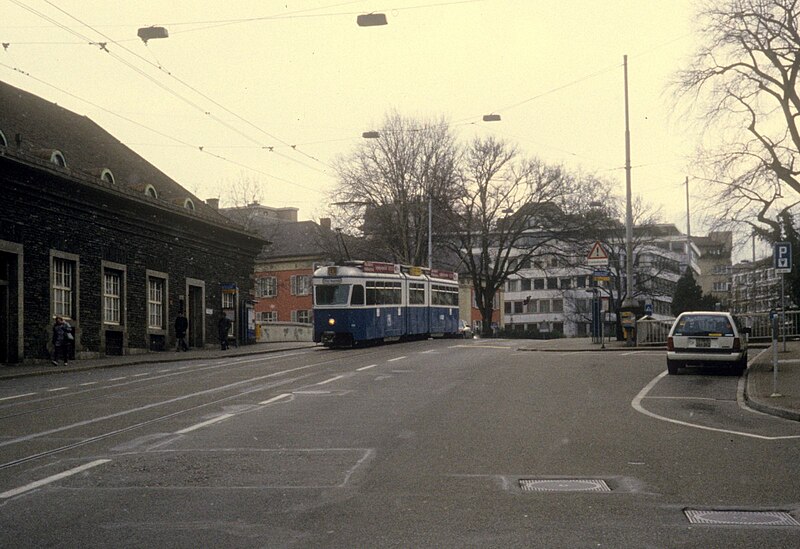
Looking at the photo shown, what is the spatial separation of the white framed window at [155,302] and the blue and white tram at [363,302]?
677 cm

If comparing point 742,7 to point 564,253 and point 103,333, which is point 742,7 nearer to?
point 103,333

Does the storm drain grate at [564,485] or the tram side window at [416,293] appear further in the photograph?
the tram side window at [416,293]

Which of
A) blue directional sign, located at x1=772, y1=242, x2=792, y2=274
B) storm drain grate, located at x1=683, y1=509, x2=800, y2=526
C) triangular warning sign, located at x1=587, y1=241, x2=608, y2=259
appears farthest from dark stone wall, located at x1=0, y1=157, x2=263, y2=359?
storm drain grate, located at x1=683, y1=509, x2=800, y2=526

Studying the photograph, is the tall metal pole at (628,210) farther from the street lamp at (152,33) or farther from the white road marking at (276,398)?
the white road marking at (276,398)

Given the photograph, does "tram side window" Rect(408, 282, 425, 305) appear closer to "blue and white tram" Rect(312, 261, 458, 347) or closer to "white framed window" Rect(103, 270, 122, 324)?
"blue and white tram" Rect(312, 261, 458, 347)

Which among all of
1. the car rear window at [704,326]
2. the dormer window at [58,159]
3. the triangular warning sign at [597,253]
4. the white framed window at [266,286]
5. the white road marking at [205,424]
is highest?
the dormer window at [58,159]

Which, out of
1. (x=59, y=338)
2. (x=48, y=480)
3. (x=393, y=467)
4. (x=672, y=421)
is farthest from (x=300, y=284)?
(x=48, y=480)

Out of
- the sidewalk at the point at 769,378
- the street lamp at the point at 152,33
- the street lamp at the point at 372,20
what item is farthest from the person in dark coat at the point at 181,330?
the street lamp at the point at 372,20

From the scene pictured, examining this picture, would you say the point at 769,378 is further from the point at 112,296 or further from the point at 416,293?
the point at 416,293

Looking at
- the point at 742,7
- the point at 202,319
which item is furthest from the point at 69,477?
the point at 202,319

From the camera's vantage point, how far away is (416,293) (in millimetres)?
45719

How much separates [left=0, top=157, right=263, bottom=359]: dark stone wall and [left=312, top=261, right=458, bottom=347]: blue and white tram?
22.2 feet

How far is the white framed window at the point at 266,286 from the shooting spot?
89625 millimetres

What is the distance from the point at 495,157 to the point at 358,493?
185 ft
